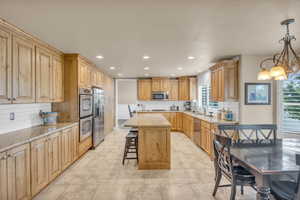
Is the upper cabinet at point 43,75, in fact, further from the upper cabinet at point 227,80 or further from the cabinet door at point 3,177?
the upper cabinet at point 227,80

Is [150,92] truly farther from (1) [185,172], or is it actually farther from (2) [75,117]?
(1) [185,172]

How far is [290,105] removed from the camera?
4.07m

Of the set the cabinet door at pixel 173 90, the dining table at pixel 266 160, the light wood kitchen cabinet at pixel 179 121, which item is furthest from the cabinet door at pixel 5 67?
the cabinet door at pixel 173 90

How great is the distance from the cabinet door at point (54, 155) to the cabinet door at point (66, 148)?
151 mm

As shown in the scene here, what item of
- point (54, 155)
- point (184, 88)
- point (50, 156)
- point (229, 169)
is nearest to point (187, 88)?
point (184, 88)

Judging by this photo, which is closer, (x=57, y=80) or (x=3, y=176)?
(x=3, y=176)

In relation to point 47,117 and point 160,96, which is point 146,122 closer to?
point 47,117

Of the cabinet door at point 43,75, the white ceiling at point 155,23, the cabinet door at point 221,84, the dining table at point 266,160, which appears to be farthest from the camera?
the cabinet door at point 221,84

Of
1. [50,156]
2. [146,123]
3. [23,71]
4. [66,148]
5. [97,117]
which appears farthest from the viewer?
[97,117]

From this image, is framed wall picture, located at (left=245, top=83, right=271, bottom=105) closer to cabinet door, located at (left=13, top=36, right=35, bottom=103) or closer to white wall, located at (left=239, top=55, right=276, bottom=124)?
white wall, located at (left=239, top=55, right=276, bottom=124)

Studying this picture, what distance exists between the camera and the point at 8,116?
9.63 ft

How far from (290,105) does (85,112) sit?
4766 millimetres

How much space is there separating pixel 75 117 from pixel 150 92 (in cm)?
445

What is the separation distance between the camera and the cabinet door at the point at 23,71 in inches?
105
